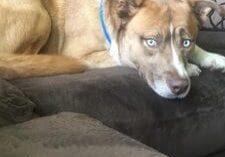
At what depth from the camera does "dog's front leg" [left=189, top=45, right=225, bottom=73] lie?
2.06 metres

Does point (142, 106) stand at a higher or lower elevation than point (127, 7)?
lower

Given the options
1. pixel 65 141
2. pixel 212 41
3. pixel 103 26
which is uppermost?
pixel 65 141

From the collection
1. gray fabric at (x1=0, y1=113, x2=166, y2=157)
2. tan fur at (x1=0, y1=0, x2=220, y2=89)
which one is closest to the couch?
gray fabric at (x1=0, y1=113, x2=166, y2=157)

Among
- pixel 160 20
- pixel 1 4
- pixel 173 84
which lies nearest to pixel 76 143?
pixel 173 84

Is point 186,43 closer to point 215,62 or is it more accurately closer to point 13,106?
point 215,62

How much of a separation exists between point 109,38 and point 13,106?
90cm

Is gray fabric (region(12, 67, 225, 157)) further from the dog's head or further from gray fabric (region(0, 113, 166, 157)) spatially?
gray fabric (region(0, 113, 166, 157))

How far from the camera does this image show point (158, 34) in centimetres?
190

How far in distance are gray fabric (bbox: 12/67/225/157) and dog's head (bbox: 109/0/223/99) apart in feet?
0.26

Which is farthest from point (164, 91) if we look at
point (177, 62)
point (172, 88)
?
point (177, 62)

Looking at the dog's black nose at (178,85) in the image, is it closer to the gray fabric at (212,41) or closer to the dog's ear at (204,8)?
the dog's ear at (204,8)

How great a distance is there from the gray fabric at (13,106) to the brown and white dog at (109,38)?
21 centimetres

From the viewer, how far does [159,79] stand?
5.98 feet

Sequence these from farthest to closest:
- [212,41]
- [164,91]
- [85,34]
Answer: [212,41], [85,34], [164,91]
